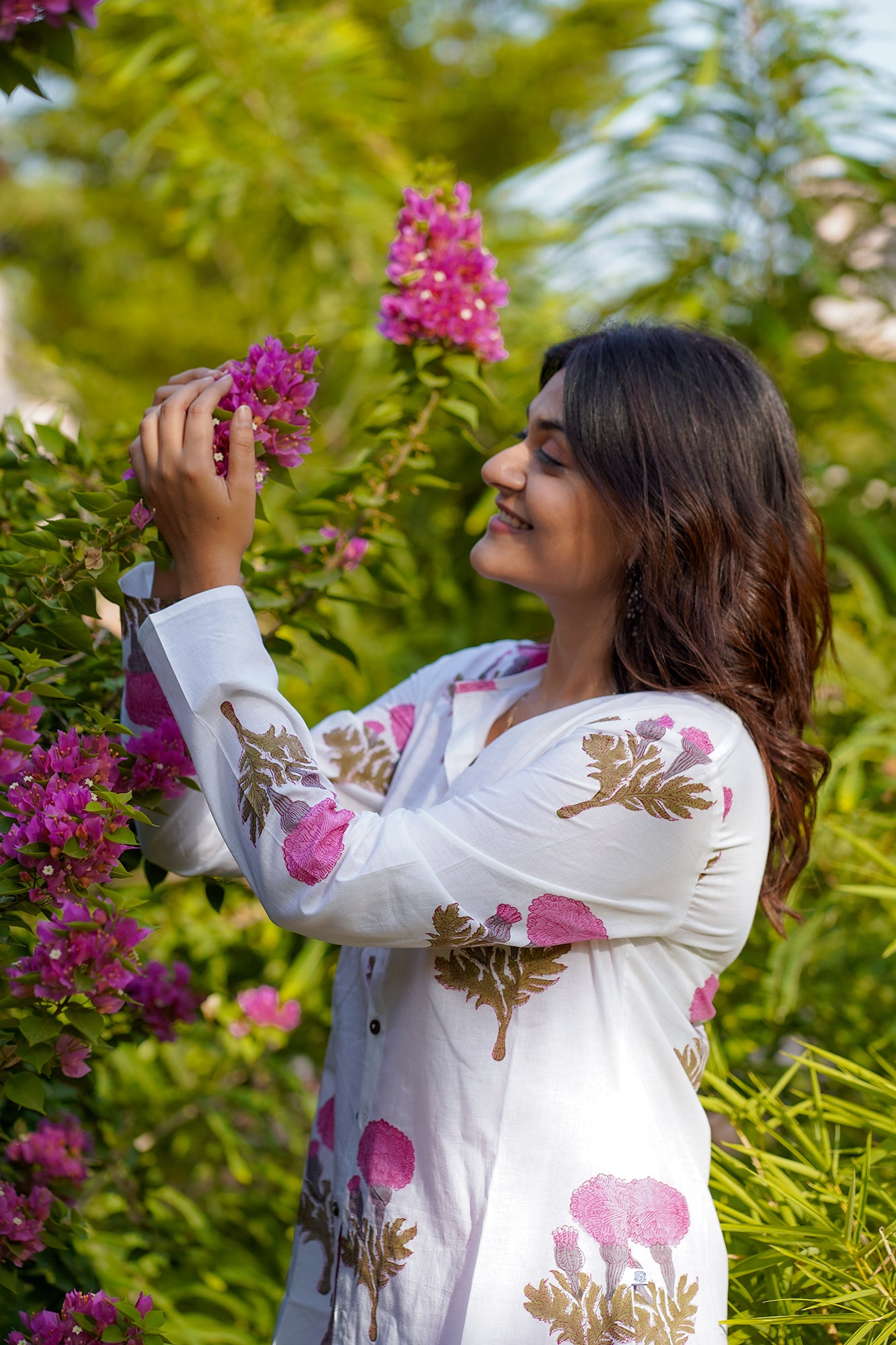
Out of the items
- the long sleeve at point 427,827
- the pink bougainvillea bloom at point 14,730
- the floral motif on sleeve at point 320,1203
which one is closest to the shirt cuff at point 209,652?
the long sleeve at point 427,827

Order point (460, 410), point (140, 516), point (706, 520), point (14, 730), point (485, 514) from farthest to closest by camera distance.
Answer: point (485, 514) → point (460, 410) → point (706, 520) → point (140, 516) → point (14, 730)

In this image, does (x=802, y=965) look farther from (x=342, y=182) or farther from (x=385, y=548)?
(x=342, y=182)

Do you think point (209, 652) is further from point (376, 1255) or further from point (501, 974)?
point (376, 1255)

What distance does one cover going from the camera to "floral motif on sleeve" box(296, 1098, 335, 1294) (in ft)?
3.09

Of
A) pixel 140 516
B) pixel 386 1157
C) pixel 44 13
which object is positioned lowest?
pixel 386 1157

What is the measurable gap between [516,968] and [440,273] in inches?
23.1

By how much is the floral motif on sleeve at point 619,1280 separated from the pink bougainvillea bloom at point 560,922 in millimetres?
176

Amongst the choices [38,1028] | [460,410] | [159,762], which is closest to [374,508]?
[460,410]

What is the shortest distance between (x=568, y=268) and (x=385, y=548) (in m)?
1.30

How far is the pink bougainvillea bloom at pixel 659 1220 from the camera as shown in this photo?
784 millimetres

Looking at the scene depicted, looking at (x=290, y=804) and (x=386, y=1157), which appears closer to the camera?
(x=290, y=804)

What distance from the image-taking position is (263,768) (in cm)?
73

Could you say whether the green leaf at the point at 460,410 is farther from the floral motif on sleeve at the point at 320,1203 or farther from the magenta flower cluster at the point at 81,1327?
the magenta flower cluster at the point at 81,1327

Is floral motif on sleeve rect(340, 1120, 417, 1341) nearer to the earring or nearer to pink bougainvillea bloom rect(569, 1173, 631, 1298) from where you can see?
pink bougainvillea bloom rect(569, 1173, 631, 1298)
